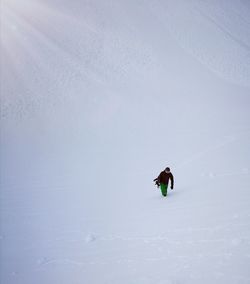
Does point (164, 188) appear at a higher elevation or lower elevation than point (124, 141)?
lower

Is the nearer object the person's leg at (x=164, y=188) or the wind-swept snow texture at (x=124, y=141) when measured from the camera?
the wind-swept snow texture at (x=124, y=141)

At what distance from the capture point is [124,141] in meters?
21.7

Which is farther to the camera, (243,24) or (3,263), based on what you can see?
(243,24)

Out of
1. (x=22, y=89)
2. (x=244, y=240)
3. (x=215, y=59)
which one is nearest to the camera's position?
(x=244, y=240)

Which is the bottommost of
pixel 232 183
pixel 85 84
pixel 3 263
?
pixel 3 263

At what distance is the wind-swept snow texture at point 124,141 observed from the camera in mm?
8125

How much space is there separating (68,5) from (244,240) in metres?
41.7

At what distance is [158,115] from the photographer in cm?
2512

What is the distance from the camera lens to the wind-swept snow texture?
8.12 meters

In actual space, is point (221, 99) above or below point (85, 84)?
below

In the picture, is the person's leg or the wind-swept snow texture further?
the person's leg

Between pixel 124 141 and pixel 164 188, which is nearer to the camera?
pixel 164 188

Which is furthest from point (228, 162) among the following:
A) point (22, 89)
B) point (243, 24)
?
point (243, 24)

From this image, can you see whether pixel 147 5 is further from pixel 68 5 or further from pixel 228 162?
pixel 228 162
